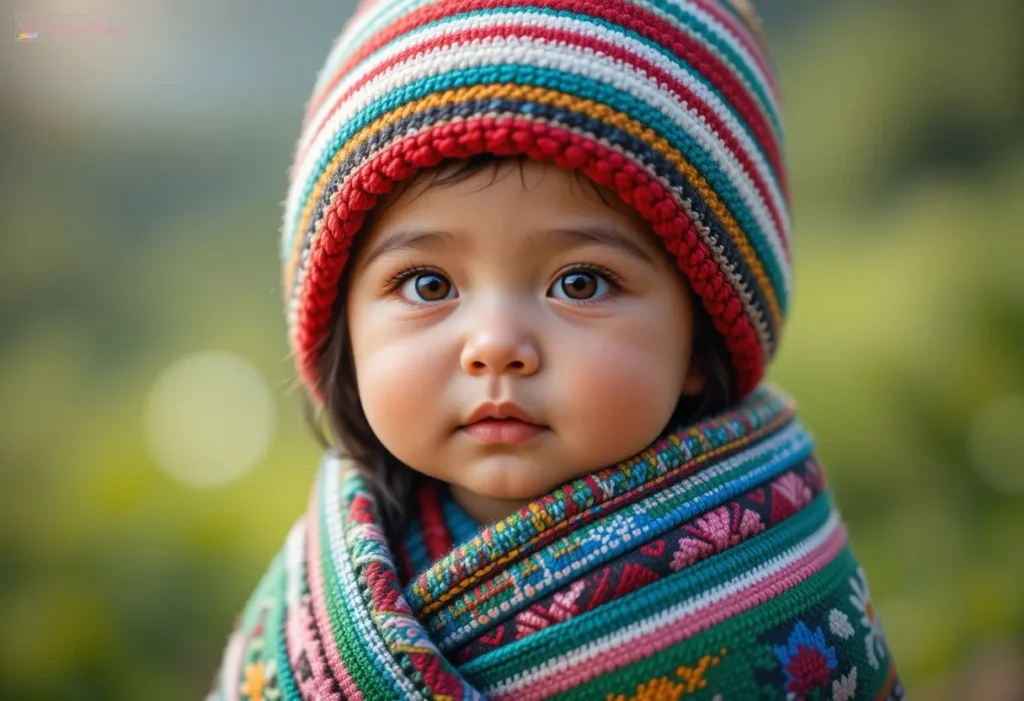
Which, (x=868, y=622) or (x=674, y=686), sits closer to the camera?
(x=674, y=686)

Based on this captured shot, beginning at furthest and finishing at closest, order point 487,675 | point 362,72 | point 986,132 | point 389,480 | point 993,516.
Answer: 1. point 986,132
2. point 993,516
3. point 389,480
4. point 362,72
5. point 487,675

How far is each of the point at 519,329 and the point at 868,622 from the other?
0.48m

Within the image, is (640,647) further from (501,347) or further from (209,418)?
(209,418)

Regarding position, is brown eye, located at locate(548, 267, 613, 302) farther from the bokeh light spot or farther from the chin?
the bokeh light spot

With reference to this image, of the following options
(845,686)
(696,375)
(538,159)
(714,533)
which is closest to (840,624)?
(845,686)

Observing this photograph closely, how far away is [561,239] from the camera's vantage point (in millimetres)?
846

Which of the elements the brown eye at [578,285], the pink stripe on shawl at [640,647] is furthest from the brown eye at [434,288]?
the pink stripe on shawl at [640,647]

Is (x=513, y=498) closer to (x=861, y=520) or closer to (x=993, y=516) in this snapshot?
(x=861, y=520)

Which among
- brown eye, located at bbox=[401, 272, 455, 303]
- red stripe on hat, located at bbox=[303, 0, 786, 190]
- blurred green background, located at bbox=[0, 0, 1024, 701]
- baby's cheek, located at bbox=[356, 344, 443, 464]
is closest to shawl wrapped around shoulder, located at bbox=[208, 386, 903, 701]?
baby's cheek, located at bbox=[356, 344, 443, 464]

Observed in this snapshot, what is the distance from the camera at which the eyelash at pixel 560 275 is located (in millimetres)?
860

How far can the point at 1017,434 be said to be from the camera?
1698 millimetres

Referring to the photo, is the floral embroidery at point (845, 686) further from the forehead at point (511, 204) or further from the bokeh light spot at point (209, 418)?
the bokeh light spot at point (209, 418)

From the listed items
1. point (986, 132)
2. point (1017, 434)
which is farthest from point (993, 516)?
point (986, 132)

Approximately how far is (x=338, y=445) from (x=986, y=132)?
144 centimetres
